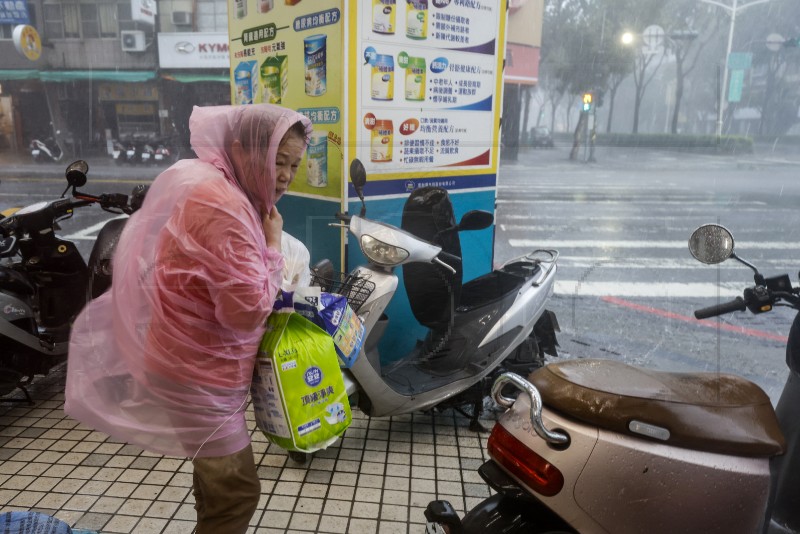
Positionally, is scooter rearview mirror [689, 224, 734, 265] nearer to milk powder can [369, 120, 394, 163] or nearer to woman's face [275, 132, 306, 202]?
woman's face [275, 132, 306, 202]

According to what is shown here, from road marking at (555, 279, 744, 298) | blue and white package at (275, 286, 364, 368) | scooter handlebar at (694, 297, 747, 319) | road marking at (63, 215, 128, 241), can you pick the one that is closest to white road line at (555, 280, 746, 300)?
road marking at (555, 279, 744, 298)

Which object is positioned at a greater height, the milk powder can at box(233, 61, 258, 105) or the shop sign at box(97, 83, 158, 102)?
the milk powder can at box(233, 61, 258, 105)

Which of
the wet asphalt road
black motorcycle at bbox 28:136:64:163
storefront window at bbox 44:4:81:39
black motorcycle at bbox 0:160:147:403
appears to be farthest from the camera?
black motorcycle at bbox 28:136:64:163

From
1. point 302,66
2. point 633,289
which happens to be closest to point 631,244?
point 633,289

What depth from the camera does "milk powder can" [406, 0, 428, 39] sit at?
296cm

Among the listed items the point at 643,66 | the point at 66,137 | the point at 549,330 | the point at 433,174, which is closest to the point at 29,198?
the point at 66,137

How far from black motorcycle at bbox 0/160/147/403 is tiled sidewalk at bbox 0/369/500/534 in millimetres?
353

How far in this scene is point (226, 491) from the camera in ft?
5.15

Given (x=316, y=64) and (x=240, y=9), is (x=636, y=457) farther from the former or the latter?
(x=240, y=9)

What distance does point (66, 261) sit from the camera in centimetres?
326

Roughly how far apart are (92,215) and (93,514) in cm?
469

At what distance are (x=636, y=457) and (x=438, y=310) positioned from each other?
1.71 metres

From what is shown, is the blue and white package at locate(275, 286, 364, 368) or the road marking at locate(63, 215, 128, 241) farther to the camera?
the road marking at locate(63, 215, 128, 241)

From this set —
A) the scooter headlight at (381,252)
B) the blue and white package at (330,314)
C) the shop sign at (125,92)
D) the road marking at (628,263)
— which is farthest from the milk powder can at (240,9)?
the road marking at (628,263)
